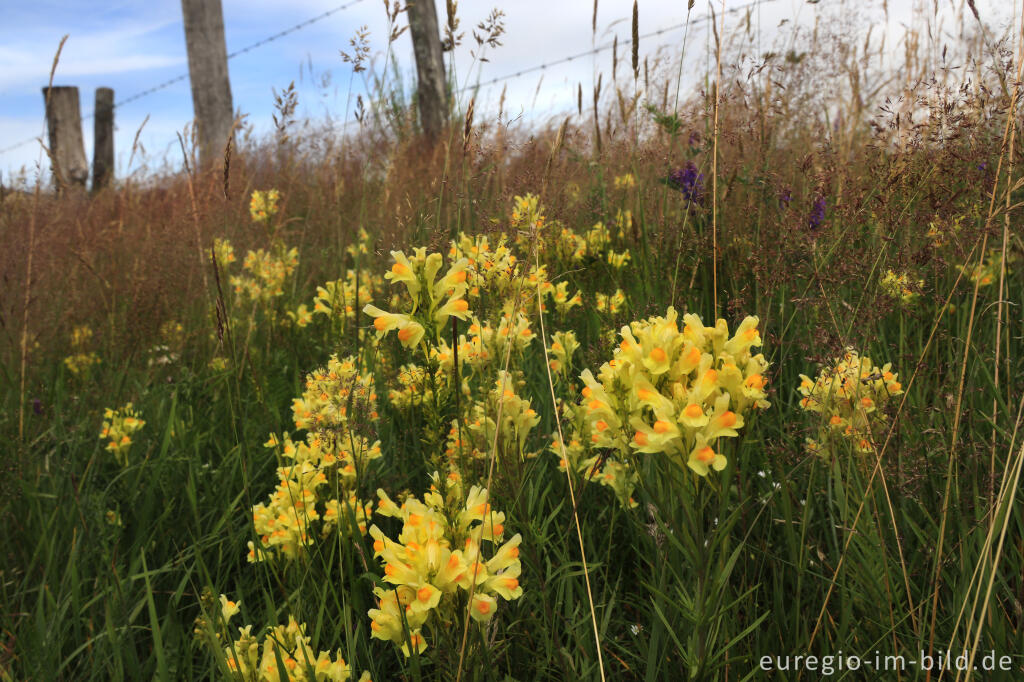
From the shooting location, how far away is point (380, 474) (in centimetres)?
194

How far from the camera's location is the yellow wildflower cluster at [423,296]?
3.76ft

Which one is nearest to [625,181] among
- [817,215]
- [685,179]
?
[685,179]

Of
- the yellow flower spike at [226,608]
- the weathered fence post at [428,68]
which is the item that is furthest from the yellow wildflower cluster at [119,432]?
the weathered fence post at [428,68]

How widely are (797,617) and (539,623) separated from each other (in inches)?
18.2

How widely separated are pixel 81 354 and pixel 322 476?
193cm

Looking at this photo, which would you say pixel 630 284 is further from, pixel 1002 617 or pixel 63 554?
pixel 63 554

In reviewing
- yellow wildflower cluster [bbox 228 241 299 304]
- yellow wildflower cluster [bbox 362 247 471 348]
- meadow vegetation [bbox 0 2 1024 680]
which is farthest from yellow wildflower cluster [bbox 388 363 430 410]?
yellow wildflower cluster [bbox 228 241 299 304]

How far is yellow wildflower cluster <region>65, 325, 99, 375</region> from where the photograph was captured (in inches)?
115

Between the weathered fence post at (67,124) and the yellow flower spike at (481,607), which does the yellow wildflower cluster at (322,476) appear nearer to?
the yellow flower spike at (481,607)

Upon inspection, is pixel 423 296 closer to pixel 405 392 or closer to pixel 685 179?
pixel 405 392

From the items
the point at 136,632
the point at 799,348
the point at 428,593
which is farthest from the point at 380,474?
the point at 799,348

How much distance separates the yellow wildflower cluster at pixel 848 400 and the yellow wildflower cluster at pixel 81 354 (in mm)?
2792

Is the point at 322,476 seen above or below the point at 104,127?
below

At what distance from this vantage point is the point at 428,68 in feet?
23.5
